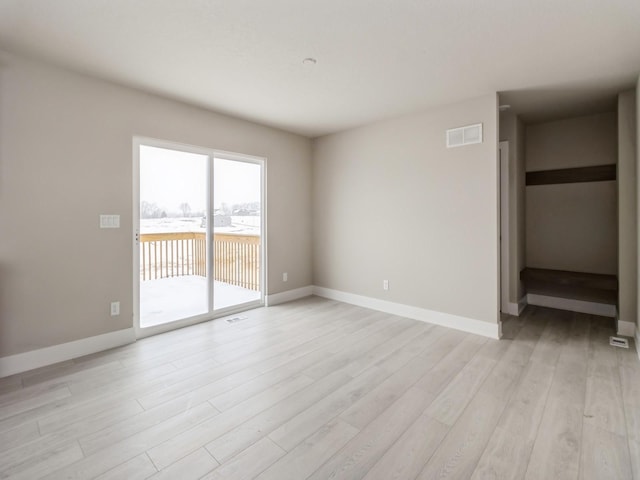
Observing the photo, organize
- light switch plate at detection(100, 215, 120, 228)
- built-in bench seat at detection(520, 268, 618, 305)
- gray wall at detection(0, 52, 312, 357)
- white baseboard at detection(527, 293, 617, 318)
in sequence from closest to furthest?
1. gray wall at detection(0, 52, 312, 357)
2. light switch plate at detection(100, 215, 120, 228)
3. built-in bench seat at detection(520, 268, 618, 305)
4. white baseboard at detection(527, 293, 617, 318)

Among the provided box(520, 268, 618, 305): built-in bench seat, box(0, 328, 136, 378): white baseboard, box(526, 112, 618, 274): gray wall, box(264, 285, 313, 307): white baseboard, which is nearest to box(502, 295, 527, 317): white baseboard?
box(520, 268, 618, 305): built-in bench seat

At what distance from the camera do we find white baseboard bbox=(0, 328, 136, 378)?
257 centimetres

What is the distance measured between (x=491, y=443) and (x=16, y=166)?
4050 mm

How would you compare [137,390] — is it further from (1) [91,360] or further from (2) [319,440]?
(2) [319,440]

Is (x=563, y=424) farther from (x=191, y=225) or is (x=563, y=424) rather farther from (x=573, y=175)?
(x=191, y=225)

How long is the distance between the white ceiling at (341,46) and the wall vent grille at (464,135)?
0.35 metres

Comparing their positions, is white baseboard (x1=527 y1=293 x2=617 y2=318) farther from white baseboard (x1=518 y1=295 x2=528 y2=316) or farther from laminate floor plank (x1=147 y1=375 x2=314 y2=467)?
laminate floor plank (x1=147 y1=375 x2=314 y2=467)

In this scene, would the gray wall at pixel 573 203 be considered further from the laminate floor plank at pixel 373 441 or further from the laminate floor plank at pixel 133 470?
the laminate floor plank at pixel 133 470

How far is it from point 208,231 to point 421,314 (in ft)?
9.70

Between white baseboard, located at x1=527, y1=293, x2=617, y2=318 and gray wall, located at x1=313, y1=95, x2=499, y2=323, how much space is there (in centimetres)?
177

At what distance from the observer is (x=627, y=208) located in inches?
132

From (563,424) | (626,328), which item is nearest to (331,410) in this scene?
(563,424)

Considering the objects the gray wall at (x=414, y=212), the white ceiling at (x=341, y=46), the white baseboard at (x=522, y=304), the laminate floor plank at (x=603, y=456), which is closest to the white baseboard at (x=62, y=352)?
the white ceiling at (x=341, y=46)

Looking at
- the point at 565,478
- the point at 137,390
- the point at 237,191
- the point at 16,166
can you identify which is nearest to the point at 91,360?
the point at 137,390
